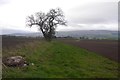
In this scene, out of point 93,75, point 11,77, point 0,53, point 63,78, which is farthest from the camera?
point 0,53

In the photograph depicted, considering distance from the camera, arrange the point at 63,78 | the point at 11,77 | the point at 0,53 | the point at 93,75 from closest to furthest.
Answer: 1. the point at 11,77
2. the point at 63,78
3. the point at 93,75
4. the point at 0,53

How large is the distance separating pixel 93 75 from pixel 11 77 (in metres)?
5.18

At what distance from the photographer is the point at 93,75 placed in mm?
15078

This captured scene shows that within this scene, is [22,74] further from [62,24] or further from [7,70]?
[62,24]

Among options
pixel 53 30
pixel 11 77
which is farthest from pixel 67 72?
pixel 53 30

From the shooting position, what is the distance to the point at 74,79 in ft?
45.0

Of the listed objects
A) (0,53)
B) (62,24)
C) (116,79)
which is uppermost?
(62,24)

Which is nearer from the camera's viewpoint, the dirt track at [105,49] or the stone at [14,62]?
the stone at [14,62]

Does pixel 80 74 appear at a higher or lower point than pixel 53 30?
lower

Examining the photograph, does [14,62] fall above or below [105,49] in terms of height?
above

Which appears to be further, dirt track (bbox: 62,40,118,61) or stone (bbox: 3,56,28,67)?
dirt track (bbox: 62,40,118,61)

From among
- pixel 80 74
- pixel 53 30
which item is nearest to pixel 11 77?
pixel 80 74

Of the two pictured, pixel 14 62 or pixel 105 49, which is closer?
pixel 14 62

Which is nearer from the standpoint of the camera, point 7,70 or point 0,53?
point 7,70
